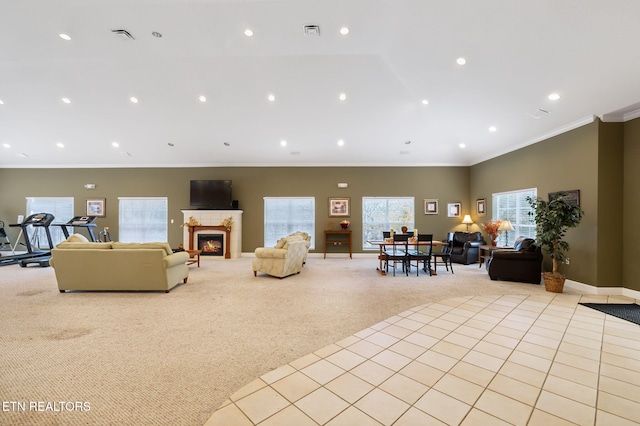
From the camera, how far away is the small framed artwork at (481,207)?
303 inches

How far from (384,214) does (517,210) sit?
3.57 meters

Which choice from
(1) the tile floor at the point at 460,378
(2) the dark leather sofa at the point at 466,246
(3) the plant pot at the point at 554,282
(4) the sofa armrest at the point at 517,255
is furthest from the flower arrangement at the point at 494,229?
(1) the tile floor at the point at 460,378

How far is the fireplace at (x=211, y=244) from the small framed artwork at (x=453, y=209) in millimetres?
7466

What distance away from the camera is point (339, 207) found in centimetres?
871

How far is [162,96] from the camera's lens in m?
5.93

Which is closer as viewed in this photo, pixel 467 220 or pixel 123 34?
pixel 123 34

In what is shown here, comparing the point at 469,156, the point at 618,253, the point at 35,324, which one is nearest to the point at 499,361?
the point at 618,253

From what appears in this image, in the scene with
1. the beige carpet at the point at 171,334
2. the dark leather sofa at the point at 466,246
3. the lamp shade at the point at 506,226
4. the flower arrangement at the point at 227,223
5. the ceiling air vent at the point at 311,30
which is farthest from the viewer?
the flower arrangement at the point at 227,223

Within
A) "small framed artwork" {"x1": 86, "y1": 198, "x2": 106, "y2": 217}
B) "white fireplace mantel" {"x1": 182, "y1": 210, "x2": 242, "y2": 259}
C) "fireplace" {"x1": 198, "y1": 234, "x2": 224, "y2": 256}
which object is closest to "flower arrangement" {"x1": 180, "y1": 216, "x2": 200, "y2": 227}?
"white fireplace mantel" {"x1": 182, "y1": 210, "x2": 242, "y2": 259}

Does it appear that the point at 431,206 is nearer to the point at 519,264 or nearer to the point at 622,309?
the point at 519,264

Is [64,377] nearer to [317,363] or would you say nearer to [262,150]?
[317,363]

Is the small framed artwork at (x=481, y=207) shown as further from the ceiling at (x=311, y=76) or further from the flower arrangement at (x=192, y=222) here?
the flower arrangement at (x=192, y=222)

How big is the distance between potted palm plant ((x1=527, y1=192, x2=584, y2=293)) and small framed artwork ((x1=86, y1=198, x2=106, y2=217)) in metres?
12.2

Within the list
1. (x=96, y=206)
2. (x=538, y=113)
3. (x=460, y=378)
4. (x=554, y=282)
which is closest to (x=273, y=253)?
(x=460, y=378)
